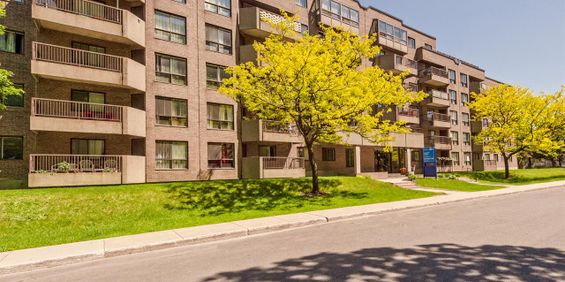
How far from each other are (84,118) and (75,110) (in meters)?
1.24

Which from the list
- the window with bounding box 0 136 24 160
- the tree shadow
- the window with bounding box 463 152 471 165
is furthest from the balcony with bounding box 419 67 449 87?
the window with bounding box 0 136 24 160

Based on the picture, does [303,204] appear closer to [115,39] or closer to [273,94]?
[273,94]

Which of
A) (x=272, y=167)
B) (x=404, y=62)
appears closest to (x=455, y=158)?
(x=404, y=62)

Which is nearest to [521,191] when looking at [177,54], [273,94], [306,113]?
[306,113]

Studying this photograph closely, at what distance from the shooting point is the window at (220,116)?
82.3ft

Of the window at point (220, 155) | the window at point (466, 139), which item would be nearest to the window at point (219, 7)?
the window at point (220, 155)

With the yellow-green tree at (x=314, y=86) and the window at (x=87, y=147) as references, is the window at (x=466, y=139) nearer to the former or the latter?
the yellow-green tree at (x=314, y=86)

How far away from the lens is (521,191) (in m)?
23.5

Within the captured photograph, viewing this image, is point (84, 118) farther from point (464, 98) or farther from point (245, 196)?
point (464, 98)

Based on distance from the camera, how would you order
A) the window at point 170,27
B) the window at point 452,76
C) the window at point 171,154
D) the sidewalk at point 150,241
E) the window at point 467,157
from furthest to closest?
1. the window at point 467,157
2. the window at point 452,76
3. the window at point 170,27
4. the window at point 171,154
5. the sidewalk at point 150,241

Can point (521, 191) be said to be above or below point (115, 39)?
below

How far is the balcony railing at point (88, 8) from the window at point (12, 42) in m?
3.15

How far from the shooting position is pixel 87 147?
2058 centimetres

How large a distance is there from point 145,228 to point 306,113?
10.2m
